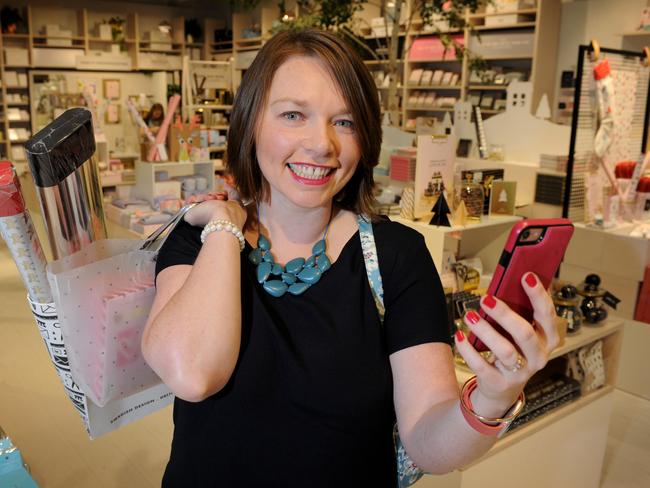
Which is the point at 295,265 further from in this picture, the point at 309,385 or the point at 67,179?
the point at 67,179

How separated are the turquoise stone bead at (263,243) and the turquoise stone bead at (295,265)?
0.06 meters

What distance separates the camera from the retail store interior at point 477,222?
3.54ft

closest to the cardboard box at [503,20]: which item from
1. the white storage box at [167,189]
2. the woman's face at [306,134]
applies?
the white storage box at [167,189]

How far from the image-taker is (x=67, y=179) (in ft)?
3.31

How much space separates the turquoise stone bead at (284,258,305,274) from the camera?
1.13m

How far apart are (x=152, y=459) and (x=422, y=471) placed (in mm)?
1688

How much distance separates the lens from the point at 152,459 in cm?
251

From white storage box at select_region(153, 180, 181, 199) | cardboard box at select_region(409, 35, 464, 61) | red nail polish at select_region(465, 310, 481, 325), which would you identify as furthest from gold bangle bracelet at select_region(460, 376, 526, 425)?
cardboard box at select_region(409, 35, 464, 61)

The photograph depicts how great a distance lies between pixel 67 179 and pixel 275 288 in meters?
0.39

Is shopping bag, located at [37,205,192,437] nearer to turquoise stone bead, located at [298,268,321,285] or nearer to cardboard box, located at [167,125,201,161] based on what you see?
turquoise stone bead, located at [298,268,321,285]

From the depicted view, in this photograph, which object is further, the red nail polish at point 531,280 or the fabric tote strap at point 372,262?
the fabric tote strap at point 372,262

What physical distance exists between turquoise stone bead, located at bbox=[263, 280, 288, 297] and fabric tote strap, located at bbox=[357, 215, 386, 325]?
156 millimetres

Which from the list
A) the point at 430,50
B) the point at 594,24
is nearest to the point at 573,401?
the point at 594,24

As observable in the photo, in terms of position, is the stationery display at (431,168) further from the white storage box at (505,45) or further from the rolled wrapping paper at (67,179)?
the white storage box at (505,45)
